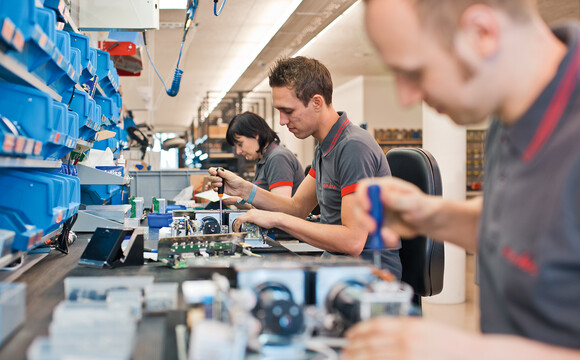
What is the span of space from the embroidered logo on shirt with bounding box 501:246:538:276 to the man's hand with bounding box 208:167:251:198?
189 cm

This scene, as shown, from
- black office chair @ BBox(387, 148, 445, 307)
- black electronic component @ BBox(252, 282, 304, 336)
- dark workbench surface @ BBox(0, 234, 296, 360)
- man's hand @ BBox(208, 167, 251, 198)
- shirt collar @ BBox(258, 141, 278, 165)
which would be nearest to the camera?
black electronic component @ BBox(252, 282, 304, 336)

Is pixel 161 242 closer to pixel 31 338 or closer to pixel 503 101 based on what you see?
pixel 31 338

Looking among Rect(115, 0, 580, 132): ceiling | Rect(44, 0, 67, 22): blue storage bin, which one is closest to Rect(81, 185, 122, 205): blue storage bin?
Rect(44, 0, 67, 22): blue storage bin

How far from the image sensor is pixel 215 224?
7.30 feet

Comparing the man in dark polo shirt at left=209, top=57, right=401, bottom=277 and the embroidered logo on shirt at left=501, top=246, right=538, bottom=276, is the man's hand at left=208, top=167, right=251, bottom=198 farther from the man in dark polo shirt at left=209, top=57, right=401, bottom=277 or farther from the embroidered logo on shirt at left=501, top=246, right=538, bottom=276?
the embroidered logo on shirt at left=501, top=246, right=538, bottom=276

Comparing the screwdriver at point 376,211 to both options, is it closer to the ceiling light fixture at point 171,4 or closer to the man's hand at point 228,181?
the man's hand at point 228,181

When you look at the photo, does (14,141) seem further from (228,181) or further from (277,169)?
(277,169)

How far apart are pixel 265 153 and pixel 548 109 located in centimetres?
307

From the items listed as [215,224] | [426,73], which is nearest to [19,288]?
[426,73]

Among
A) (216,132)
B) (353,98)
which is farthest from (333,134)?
(353,98)

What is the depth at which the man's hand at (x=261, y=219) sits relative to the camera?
→ 2037 mm

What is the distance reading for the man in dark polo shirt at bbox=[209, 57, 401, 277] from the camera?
1.91m

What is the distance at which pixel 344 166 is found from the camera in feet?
6.39

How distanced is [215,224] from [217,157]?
5255 millimetres
